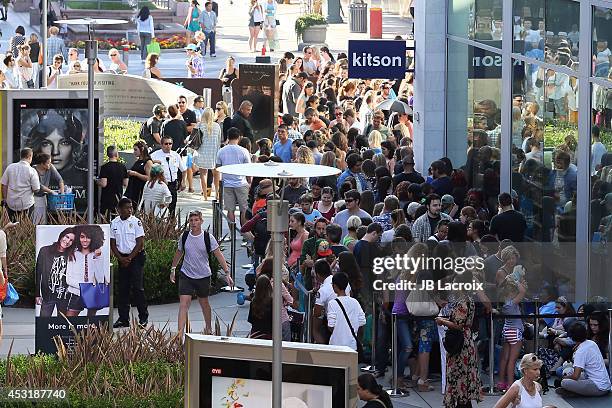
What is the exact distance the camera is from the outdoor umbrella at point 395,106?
97.5 ft

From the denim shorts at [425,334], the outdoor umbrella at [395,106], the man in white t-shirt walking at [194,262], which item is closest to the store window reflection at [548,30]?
the denim shorts at [425,334]

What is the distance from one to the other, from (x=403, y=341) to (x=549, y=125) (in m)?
5.21

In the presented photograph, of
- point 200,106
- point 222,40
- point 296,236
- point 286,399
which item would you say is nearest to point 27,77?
point 200,106

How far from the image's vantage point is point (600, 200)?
59.7ft

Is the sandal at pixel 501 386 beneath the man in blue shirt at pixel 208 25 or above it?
beneath

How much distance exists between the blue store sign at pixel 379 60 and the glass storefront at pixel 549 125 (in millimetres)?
1177

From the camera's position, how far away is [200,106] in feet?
101

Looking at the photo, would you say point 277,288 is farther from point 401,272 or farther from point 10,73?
point 10,73

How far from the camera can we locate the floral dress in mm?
14750

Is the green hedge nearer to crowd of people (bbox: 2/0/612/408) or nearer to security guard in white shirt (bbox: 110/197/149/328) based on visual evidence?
crowd of people (bbox: 2/0/612/408)

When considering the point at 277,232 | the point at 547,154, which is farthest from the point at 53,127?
the point at 277,232

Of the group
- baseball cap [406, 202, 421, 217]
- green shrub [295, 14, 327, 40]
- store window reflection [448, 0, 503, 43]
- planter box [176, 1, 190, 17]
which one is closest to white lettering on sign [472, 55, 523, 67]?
store window reflection [448, 0, 503, 43]

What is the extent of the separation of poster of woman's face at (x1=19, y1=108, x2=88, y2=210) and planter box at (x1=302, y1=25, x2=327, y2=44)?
33.2 metres

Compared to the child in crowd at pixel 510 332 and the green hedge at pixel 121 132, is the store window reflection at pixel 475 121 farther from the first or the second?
the green hedge at pixel 121 132
